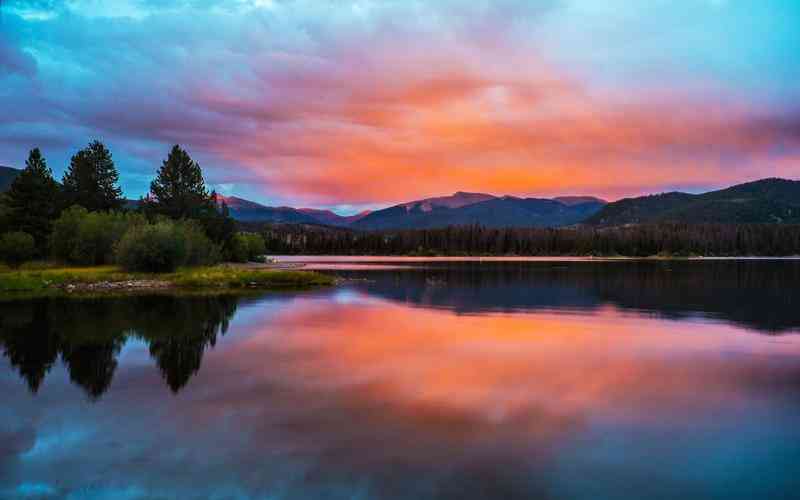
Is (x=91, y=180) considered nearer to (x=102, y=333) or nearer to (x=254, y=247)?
(x=254, y=247)

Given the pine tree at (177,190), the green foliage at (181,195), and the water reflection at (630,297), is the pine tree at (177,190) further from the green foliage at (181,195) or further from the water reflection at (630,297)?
the water reflection at (630,297)

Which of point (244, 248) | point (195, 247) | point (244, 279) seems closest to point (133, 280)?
point (244, 279)

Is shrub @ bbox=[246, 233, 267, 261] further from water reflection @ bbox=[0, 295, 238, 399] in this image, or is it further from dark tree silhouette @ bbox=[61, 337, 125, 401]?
dark tree silhouette @ bbox=[61, 337, 125, 401]

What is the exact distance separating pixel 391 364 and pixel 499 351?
4.61 meters

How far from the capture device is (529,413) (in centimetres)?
1331

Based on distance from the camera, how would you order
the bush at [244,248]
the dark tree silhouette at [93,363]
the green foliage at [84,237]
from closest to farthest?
1. the dark tree silhouette at [93,363]
2. the green foliage at [84,237]
3. the bush at [244,248]

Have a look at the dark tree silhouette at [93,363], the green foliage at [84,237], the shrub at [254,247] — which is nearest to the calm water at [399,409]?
the dark tree silhouette at [93,363]

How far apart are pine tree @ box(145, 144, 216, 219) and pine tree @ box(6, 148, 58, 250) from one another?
17292mm

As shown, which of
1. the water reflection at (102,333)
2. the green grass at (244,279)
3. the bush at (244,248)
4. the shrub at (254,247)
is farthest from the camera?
the shrub at (254,247)

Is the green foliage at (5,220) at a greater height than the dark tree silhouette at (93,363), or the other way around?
the green foliage at (5,220)

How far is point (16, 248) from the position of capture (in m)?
57.5

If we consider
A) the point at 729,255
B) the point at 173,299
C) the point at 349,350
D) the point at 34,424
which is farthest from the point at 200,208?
the point at 729,255

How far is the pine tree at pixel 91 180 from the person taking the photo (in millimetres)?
78312

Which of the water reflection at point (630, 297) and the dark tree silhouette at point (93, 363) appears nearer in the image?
the dark tree silhouette at point (93, 363)
